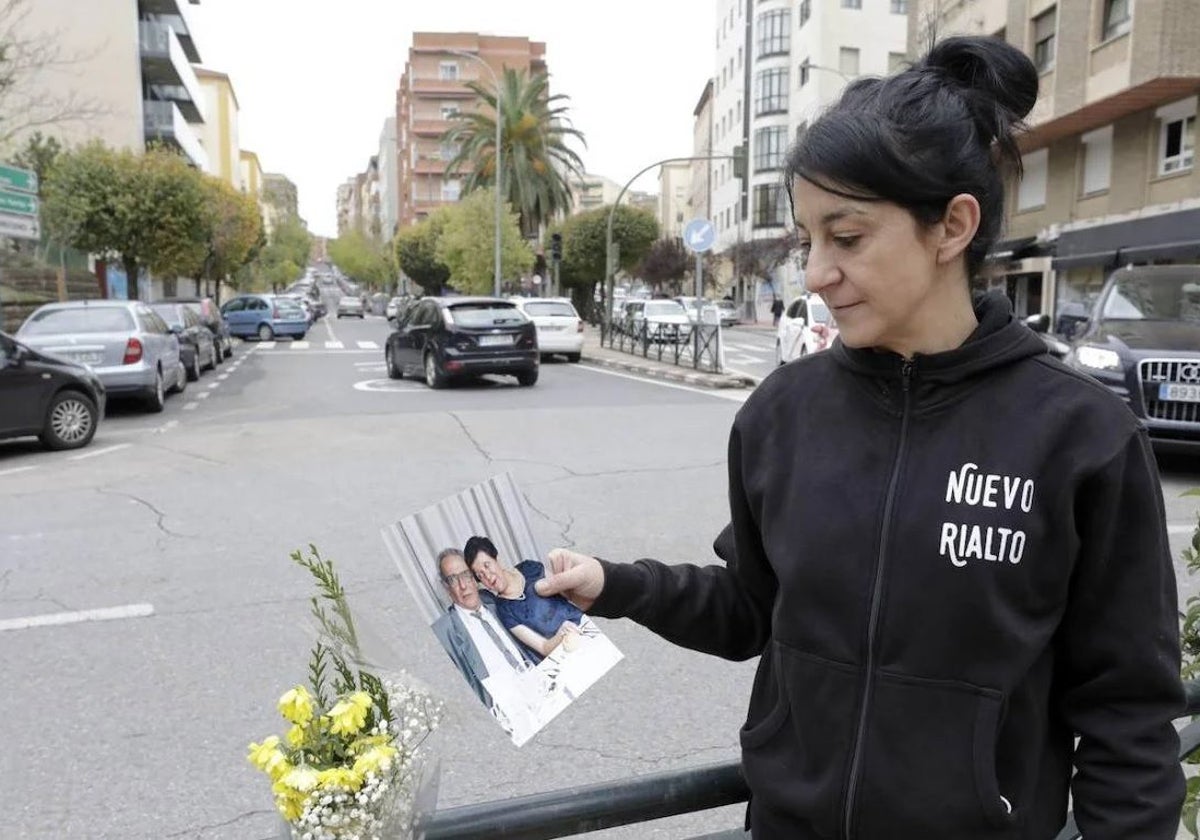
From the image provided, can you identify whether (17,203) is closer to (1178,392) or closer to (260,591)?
(260,591)

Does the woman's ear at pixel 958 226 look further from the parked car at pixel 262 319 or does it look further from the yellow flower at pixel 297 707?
the parked car at pixel 262 319

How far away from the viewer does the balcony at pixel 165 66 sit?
1690 inches

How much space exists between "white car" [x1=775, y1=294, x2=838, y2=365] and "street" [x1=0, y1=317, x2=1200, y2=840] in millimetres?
3902

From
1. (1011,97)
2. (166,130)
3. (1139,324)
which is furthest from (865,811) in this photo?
(166,130)

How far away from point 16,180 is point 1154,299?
48.9 feet

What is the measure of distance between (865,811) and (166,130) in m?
48.4

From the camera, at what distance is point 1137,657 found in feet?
4.07

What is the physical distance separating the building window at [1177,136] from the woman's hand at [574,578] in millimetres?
24878

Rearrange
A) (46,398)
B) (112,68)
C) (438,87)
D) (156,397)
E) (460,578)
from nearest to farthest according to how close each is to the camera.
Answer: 1. (460,578)
2. (46,398)
3. (156,397)
4. (112,68)
5. (438,87)

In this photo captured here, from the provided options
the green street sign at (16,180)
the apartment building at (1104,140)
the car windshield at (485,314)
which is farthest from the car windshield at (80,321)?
the apartment building at (1104,140)

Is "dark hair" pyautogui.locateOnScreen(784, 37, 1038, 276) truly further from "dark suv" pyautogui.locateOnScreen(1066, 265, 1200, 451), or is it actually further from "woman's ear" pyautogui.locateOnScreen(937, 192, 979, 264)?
"dark suv" pyautogui.locateOnScreen(1066, 265, 1200, 451)

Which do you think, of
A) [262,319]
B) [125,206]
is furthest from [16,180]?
[262,319]

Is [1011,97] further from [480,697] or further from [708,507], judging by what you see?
[708,507]

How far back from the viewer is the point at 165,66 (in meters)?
44.6
